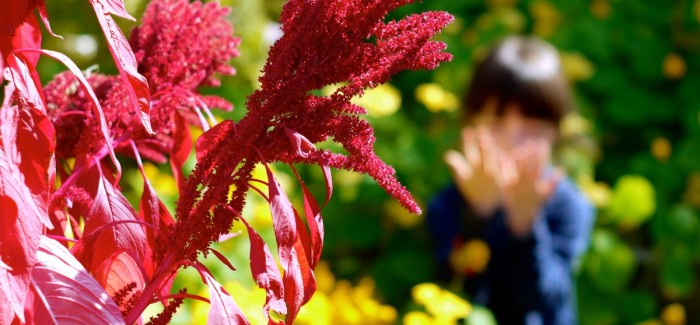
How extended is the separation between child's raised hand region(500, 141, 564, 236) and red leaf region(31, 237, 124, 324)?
1.63 meters

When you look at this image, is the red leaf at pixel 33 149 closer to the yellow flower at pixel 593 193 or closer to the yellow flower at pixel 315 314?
the yellow flower at pixel 315 314

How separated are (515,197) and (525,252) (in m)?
0.15

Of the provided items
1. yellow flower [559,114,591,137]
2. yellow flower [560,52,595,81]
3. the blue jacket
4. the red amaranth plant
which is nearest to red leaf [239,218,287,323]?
the red amaranth plant

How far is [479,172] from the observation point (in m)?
2.02

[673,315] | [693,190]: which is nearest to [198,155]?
[673,315]

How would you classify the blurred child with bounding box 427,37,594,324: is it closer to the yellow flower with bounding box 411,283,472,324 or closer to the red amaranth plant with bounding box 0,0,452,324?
the yellow flower with bounding box 411,283,472,324

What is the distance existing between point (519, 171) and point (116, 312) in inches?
64.9

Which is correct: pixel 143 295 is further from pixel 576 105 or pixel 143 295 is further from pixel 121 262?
pixel 576 105

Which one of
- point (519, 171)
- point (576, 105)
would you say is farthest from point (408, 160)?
point (576, 105)

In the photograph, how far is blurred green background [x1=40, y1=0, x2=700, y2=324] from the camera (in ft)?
7.55

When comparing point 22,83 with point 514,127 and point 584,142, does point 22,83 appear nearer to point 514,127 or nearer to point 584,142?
point 514,127

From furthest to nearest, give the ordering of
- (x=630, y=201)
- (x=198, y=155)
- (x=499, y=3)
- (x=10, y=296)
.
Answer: (x=499, y=3), (x=630, y=201), (x=198, y=155), (x=10, y=296)

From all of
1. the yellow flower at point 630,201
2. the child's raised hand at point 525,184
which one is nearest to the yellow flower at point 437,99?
the child's raised hand at point 525,184

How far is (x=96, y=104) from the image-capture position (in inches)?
15.6
